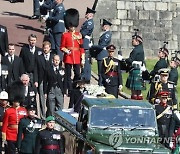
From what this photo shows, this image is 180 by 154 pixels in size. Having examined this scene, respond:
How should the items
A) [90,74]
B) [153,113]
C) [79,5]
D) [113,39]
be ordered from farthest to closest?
1. [79,5]
2. [113,39]
3. [90,74]
4. [153,113]

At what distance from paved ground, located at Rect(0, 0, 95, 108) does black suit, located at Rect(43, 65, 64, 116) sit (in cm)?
536

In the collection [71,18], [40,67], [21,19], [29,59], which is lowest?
[40,67]

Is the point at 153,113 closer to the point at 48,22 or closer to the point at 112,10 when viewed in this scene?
the point at 48,22

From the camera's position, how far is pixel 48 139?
2130 cm

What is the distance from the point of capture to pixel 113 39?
33.6 m

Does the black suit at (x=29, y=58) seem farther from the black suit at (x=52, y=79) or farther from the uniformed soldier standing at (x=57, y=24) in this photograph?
the uniformed soldier standing at (x=57, y=24)

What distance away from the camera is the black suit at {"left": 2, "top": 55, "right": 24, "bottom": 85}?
25328mm

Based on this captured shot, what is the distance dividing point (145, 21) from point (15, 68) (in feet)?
30.9

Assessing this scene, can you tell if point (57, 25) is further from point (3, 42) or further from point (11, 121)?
point (11, 121)

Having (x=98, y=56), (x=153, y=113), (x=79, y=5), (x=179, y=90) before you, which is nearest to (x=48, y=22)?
(x=98, y=56)

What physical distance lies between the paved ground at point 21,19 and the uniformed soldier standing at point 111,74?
515 centimetres

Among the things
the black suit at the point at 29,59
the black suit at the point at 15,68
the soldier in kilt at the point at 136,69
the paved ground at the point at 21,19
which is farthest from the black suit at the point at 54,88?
the paved ground at the point at 21,19

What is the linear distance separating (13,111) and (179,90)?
900 cm

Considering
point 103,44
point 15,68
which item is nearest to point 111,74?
point 15,68
